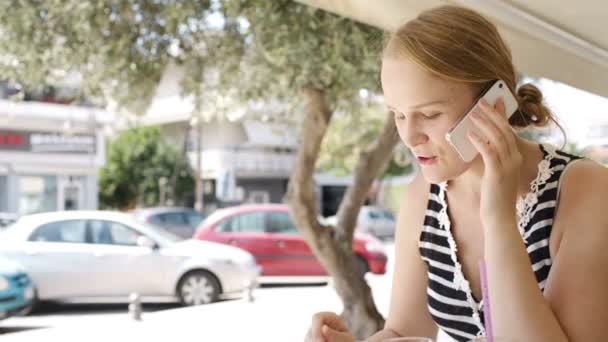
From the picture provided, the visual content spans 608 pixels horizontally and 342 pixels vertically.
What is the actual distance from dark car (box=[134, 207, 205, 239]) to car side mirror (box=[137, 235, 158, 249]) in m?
5.93

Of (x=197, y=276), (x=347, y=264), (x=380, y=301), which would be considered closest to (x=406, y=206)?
(x=347, y=264)

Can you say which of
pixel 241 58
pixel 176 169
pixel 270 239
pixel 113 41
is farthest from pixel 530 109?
pixel 176 169

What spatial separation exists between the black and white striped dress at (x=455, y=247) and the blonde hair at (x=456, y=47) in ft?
0.70

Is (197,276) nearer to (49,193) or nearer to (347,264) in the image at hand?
(347,264)

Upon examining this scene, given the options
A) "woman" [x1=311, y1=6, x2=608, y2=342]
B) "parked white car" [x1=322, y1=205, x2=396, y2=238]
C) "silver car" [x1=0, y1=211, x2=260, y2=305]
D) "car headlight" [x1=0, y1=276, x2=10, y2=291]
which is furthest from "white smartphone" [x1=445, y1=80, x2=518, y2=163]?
"parked white car" [x1=322, y1=205, x2=396, y2=238]

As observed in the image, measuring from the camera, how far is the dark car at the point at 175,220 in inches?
641

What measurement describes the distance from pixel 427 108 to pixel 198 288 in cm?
952

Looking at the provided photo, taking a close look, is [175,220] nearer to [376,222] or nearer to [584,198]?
[376,222]

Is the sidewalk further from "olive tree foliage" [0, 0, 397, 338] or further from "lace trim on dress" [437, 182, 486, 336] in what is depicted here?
"lace trim on dress" [437, 182, 486, 336]

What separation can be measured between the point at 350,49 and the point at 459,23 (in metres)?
4.56

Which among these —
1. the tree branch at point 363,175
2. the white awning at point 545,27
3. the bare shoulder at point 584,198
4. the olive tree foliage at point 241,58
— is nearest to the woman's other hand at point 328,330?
the bare shoulder at point 584,198

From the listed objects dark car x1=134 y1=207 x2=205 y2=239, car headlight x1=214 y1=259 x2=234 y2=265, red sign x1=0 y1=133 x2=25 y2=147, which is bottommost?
car headlight x1=214 y1=259 x2=234 y2=265

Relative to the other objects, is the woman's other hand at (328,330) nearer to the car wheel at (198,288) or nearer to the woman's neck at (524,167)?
the woman's neck at (524,167)

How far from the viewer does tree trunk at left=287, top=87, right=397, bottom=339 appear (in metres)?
6.81
